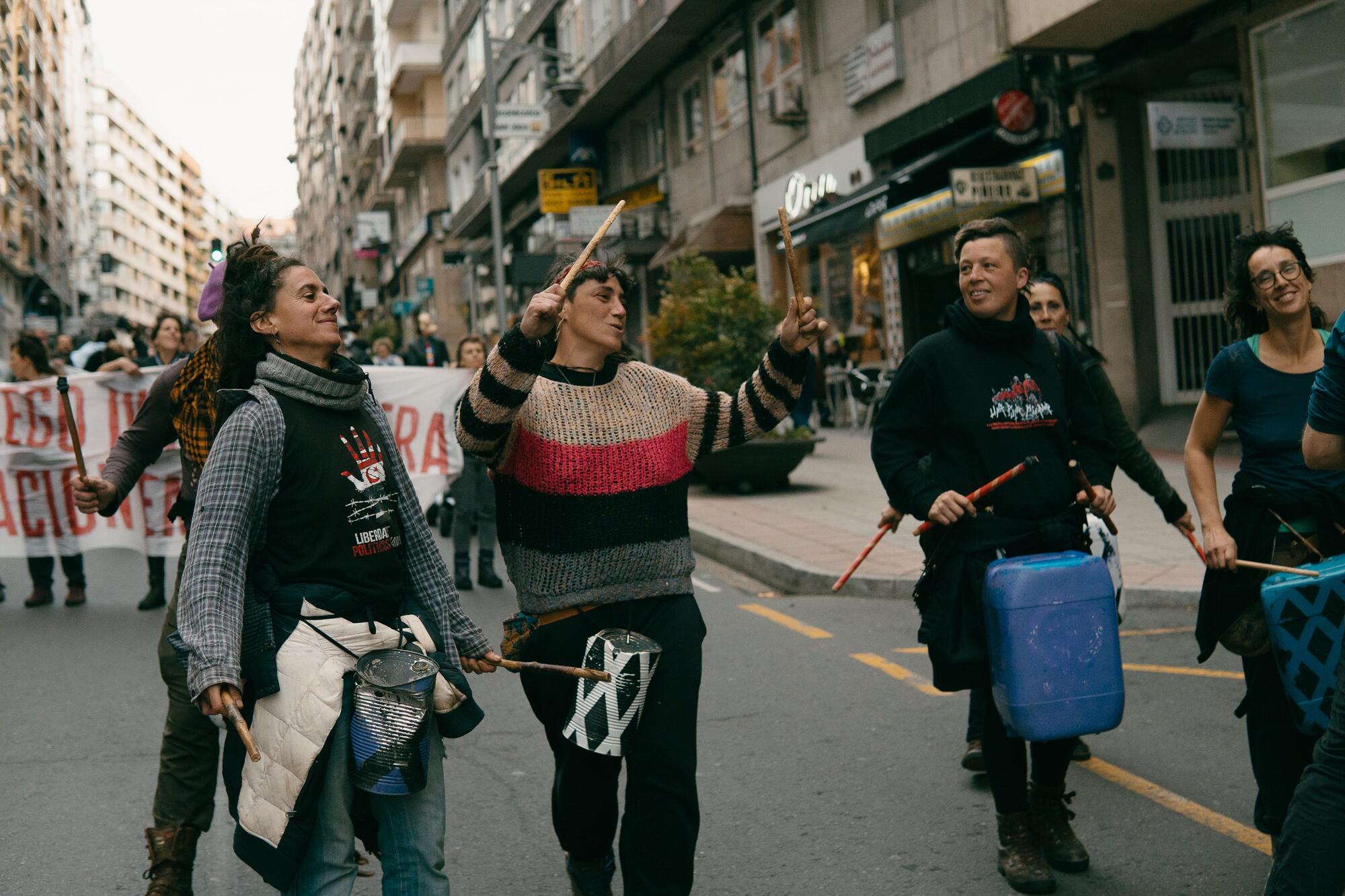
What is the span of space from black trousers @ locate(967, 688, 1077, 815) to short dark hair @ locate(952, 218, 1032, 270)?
1.27m

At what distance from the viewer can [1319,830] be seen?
277 centimetres

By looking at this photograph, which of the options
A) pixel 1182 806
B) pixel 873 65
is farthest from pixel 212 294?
pixel 873 65

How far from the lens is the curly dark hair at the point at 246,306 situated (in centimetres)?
321

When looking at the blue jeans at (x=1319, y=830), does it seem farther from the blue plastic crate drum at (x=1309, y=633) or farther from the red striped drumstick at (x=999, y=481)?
the red striped drumstick at (x=999, y=481)

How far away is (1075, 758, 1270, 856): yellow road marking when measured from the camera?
432cm

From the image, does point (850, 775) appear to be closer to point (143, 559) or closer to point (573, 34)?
point (143, 559)

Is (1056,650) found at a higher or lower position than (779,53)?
lower

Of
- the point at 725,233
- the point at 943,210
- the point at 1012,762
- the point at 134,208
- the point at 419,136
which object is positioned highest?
the point at 134,208

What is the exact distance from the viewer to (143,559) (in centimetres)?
1205

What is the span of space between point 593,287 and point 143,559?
9.58 metres

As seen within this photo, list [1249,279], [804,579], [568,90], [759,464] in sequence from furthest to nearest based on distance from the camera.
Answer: [568,90], [759,464], [804,579], [1249,279]

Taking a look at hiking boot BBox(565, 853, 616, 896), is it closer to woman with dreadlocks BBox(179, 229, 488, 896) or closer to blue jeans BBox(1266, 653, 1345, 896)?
woman with dreadlocks BBox(179, 229, 488, 896)

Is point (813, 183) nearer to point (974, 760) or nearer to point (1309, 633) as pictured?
point (974, 760)

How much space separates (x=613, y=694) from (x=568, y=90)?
2857 cm
